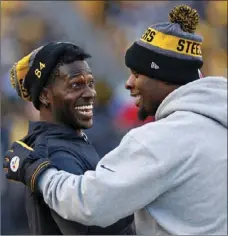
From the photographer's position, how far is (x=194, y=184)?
169 cm

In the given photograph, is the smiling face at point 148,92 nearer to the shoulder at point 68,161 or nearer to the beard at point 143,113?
the beard at point 143,113

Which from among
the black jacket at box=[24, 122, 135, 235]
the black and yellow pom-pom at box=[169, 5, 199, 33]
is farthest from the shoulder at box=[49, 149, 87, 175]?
the black and yellow pom-pom at box=[169, 5, 199, 33]

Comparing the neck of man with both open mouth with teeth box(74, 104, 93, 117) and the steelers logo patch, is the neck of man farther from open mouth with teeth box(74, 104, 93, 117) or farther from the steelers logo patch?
the steelers logo patch

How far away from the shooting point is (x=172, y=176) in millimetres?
1686

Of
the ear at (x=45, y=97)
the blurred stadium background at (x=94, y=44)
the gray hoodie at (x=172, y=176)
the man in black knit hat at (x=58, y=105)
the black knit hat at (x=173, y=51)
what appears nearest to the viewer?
the gray hoodie at (x=172, y=176)

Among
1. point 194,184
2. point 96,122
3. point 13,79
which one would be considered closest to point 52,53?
point 13,79

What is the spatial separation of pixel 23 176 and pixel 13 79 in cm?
48

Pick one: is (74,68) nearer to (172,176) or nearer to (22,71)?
(22,71)

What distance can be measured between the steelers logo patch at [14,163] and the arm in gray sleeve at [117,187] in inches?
8.8

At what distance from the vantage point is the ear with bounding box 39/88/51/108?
2.15 m

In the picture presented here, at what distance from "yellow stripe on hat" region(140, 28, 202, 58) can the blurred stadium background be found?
2753 millimetres

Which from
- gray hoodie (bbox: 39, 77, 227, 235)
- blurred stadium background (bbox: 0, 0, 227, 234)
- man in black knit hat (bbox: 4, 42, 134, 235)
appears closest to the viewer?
gray hoodie (bbox: 39, 77, 227, 235)

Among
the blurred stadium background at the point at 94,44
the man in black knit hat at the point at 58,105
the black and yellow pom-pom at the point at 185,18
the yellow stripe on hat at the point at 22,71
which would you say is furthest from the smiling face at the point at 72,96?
the blurred stadium background at the point at 94,44

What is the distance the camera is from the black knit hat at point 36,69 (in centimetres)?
211
